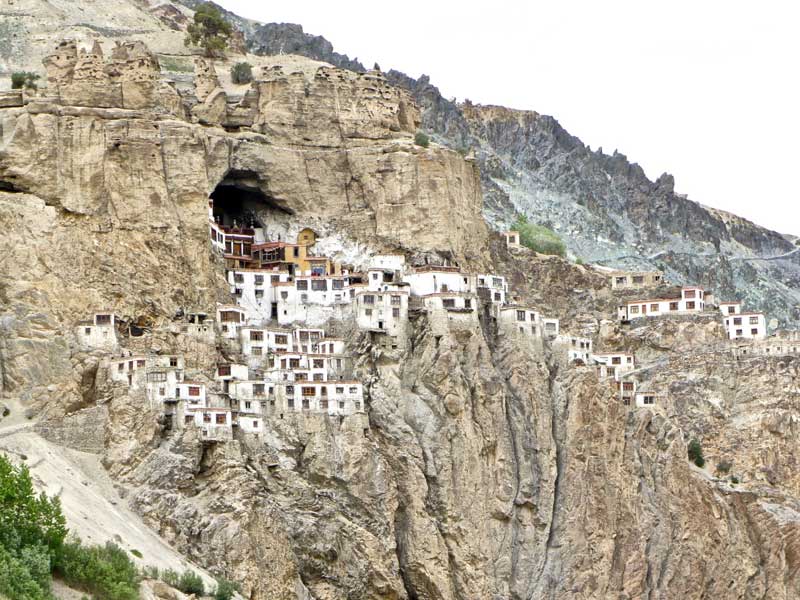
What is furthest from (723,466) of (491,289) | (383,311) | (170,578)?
(170,578)

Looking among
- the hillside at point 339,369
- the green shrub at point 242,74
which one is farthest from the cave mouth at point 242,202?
the green shrub at point 242,74

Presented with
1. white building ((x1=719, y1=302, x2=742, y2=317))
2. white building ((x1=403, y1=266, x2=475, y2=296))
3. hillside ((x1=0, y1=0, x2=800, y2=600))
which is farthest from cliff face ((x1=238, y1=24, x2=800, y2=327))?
white building ((x1=403, y1=266, x2=475, y2=296))

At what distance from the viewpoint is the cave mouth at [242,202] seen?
96562 millimetres

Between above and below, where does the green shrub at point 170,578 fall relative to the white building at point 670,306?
below

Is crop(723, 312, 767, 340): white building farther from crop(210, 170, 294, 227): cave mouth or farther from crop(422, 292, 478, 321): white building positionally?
crop(210, 170, 294, 227): cave mouth

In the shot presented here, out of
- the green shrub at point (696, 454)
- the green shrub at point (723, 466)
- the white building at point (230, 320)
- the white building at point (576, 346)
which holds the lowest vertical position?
the green shrub at point (723, 466)

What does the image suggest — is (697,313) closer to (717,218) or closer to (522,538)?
(522,538)

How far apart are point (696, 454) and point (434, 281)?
16452 mm

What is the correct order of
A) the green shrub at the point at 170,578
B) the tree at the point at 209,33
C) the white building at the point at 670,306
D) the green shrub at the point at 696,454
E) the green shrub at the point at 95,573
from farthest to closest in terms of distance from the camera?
the tree at the point at 209,33 < the white building at the point at 670,306 < the green shrub at the point at 696,454 < the green shrub at the point at 170,578 < the green shrub at the point at 95,573

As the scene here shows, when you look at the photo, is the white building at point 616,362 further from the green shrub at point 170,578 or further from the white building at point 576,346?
the green shrub at point 170,578

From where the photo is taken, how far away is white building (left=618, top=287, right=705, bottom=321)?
104 m

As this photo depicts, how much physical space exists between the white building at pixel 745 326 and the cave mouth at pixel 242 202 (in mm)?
23391

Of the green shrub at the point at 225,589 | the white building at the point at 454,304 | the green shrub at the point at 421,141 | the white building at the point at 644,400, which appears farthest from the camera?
the green shrub at the point at 421,141

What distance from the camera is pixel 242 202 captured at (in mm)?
99062
